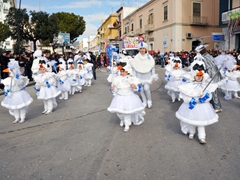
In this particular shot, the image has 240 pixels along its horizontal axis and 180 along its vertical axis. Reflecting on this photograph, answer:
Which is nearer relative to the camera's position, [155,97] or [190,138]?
[190,138]

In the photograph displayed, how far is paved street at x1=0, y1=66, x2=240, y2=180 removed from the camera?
367 centimetres

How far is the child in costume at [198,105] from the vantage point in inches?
176

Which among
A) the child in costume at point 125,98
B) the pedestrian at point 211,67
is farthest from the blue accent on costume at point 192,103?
the pedestrian at point 211,67

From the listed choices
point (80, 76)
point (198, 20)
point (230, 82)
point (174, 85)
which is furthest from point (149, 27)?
point (174, 85)

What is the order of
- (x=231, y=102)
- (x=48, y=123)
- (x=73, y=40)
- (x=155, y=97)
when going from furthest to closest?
(x=73, y=40) < (x=155, y=97) < (x=231, y=102) < (x=48, y=123)

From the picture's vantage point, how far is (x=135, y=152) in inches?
172

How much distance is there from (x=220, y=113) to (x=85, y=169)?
461 centimetres

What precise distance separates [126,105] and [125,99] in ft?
0.48

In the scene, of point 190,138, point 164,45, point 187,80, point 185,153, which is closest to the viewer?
point 185,153

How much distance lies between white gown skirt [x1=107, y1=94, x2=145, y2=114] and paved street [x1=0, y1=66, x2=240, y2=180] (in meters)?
0.53

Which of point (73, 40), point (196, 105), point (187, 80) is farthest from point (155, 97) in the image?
point (73, 40)

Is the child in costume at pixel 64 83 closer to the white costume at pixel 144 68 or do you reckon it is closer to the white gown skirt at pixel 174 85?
the white costume at pixel 144 68

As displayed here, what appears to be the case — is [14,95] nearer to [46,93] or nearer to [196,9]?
[46,93]

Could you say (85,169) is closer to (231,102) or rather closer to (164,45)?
(231,102)
